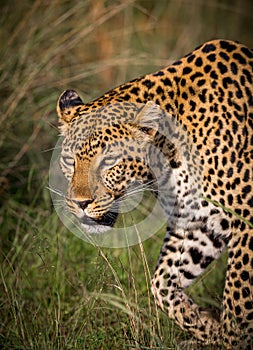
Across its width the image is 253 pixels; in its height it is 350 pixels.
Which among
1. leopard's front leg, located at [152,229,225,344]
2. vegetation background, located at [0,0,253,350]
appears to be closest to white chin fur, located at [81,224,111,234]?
vegetation background, located at [0,0,253,350]

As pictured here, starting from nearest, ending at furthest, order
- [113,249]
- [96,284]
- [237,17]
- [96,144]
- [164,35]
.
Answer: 1. [96,284]
2. [96,144]
3. [113,249]
4. [164,35]
5. [237,17]

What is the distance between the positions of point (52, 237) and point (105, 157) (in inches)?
60.7

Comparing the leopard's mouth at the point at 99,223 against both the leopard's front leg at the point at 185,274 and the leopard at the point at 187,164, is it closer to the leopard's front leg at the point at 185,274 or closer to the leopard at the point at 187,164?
the leopard at the point at 187,164

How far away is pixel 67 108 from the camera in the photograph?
6.04m

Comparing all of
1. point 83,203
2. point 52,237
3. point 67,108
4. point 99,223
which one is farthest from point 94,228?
point 52,237

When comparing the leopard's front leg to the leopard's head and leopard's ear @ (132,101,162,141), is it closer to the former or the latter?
the leopard's head

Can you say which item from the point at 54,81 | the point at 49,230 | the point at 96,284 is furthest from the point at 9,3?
the point at 96,284

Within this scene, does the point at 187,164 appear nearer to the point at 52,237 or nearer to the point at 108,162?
the point at 108,162

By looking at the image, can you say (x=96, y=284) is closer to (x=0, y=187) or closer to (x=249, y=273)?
(x=249, y=273)

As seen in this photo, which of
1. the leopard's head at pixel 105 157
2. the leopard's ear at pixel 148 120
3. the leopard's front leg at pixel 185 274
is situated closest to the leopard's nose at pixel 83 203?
the leopard's head at pixel 105 157

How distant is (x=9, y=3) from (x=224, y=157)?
14.0ft

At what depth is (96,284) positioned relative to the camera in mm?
5188

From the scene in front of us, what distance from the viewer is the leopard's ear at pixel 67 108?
19.4 feet

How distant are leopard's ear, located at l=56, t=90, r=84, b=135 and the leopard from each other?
0.05 ft
